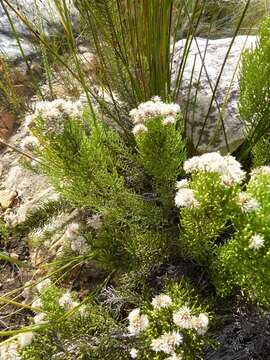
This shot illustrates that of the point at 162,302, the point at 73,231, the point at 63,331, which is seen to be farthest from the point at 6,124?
the point at 162,302

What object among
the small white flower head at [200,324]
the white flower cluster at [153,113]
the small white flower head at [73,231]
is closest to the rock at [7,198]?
the small white flower head at [73,231]

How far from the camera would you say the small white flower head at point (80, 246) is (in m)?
1.52

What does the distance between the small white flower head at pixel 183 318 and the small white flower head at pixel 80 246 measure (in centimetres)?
57

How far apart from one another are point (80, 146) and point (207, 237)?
442 millimetres

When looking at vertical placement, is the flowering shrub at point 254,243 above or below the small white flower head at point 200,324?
above

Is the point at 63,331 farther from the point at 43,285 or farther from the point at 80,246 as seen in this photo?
the point at 80,246

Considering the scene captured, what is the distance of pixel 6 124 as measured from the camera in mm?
2594

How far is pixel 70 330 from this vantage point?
48.0 inches

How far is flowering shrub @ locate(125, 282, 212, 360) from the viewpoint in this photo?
0.99m

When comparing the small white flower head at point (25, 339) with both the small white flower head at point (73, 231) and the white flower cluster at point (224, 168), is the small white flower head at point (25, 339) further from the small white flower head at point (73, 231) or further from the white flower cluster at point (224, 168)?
the white flower cluster at point (224, 168)

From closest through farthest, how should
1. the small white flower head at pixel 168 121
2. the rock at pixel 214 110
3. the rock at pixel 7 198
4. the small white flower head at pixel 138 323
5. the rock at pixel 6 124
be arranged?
the small white flower head at pixel 138 323, the small white flower head at pixel 168 121, the rock at pixel 214 110, the rock at pixel 7 198, the rock at pixel 6 124

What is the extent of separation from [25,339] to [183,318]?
1.41 feet

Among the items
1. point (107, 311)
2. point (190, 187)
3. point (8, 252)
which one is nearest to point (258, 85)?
point (190, 187)

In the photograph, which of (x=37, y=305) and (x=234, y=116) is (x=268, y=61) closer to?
(x=234, y=116)
